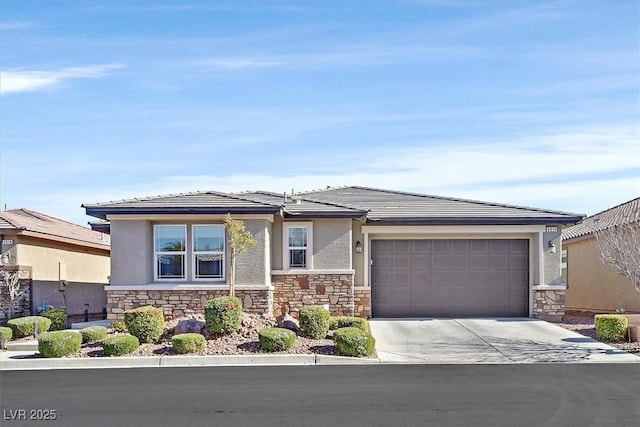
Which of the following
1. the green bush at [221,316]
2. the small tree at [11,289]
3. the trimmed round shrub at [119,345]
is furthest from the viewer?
the small tree at [11,289]

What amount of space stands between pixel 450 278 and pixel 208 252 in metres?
7.18

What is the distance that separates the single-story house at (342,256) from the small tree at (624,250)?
230 cm

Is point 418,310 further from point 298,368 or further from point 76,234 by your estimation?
point 76,234

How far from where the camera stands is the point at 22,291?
2133 cm

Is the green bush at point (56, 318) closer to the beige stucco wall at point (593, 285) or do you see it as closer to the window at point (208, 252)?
the window at point (208, 252)

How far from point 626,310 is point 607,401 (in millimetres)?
12596

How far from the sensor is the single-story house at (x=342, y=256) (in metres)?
19.7

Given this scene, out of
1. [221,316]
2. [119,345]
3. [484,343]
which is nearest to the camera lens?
[119,345]

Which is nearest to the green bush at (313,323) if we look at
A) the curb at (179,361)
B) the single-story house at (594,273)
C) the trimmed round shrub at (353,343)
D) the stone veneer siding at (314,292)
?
the trimmed round shrub at (353,343)

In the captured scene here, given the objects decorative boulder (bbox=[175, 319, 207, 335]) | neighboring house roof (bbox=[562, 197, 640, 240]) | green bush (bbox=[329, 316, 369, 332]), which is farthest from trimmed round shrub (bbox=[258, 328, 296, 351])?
neighboring house roof (bbox=[562, 197, 640, 240])

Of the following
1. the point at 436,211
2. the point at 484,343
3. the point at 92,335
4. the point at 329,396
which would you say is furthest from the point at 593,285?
the point at 92,335

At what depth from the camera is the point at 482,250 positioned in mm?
22344

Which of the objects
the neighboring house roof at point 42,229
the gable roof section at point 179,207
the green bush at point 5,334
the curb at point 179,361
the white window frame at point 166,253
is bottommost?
the curb at point 179,361

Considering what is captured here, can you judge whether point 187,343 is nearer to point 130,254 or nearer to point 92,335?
point 92,335
